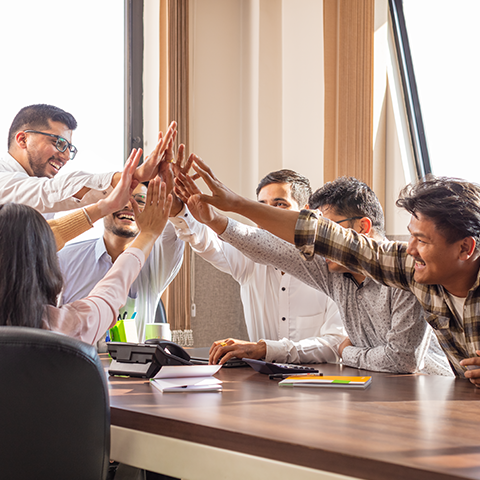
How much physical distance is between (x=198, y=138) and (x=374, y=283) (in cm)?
251

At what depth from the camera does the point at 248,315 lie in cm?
227

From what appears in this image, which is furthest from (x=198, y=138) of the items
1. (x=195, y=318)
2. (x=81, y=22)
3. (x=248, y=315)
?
(x=248, y=315)

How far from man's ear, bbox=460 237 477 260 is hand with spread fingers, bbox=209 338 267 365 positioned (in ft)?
2.15

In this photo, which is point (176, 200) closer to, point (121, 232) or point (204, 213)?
point (204, 213)

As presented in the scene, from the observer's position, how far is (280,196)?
2330 millimetres

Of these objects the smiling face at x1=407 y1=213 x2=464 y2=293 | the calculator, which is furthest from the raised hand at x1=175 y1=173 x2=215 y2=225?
the smiling face at x1=407 y1=213 x2=464 y2=293

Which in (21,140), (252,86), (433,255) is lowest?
(433,255)

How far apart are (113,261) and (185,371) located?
1.23 m

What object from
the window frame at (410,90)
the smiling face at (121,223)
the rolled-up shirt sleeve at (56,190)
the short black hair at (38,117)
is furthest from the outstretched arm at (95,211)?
the window frame at (410,90)

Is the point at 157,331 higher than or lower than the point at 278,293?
lower

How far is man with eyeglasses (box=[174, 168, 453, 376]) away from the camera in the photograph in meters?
1.50

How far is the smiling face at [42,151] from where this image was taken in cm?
230

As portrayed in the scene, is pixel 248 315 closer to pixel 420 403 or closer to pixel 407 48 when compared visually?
pixel 420 403

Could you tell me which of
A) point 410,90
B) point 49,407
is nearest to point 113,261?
point 49,407
